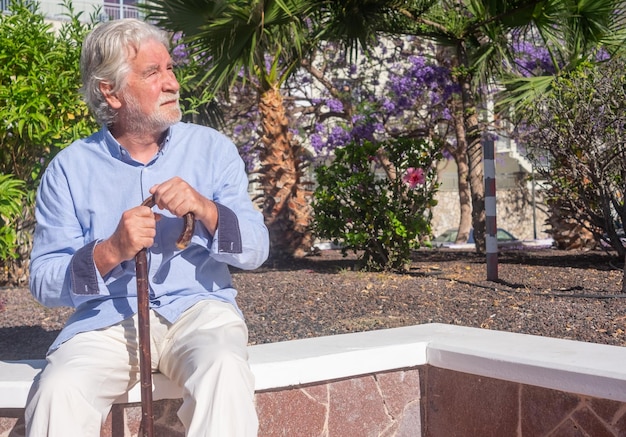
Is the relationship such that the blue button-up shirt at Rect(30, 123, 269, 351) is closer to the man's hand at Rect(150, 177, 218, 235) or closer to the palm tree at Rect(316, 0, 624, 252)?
the man's hand at Rect(150, 177, 218, 235)

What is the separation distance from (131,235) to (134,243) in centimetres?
2

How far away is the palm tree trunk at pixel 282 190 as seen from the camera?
10328 millimetres

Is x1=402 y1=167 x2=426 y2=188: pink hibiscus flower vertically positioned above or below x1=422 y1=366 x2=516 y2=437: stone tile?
above

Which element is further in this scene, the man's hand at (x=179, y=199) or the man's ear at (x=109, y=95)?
the man's ear at (x=109, y=95)

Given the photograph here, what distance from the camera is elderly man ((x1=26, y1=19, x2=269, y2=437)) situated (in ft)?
7.08

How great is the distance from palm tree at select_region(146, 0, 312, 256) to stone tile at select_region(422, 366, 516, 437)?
5.10 meters

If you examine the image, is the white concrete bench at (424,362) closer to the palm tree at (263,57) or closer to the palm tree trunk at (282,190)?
the palm tree at (263,57)

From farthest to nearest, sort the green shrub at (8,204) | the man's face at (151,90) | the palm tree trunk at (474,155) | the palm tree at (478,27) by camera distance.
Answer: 1. the palm tree trunk at (474,155)
2. the palm tree at (478,27)
3. the green shrub at (8,204)
4. the man's face at (151,90)

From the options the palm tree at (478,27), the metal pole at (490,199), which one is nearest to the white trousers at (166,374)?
the metal pole at (490,199)

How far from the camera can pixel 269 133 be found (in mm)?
10305

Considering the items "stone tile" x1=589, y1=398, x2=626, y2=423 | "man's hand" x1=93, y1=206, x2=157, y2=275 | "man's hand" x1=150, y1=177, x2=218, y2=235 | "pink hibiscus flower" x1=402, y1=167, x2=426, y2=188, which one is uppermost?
"pink hibiscus flower" x1=402, y1=167, x2=426, y2=188

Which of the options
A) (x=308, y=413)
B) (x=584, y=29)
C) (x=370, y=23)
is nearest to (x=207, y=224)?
(x=308, y=413)

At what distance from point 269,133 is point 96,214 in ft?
25.9

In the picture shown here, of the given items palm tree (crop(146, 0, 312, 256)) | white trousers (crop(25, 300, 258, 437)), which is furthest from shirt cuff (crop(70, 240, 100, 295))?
palm tree (crop(146, 0, 312, 256))
